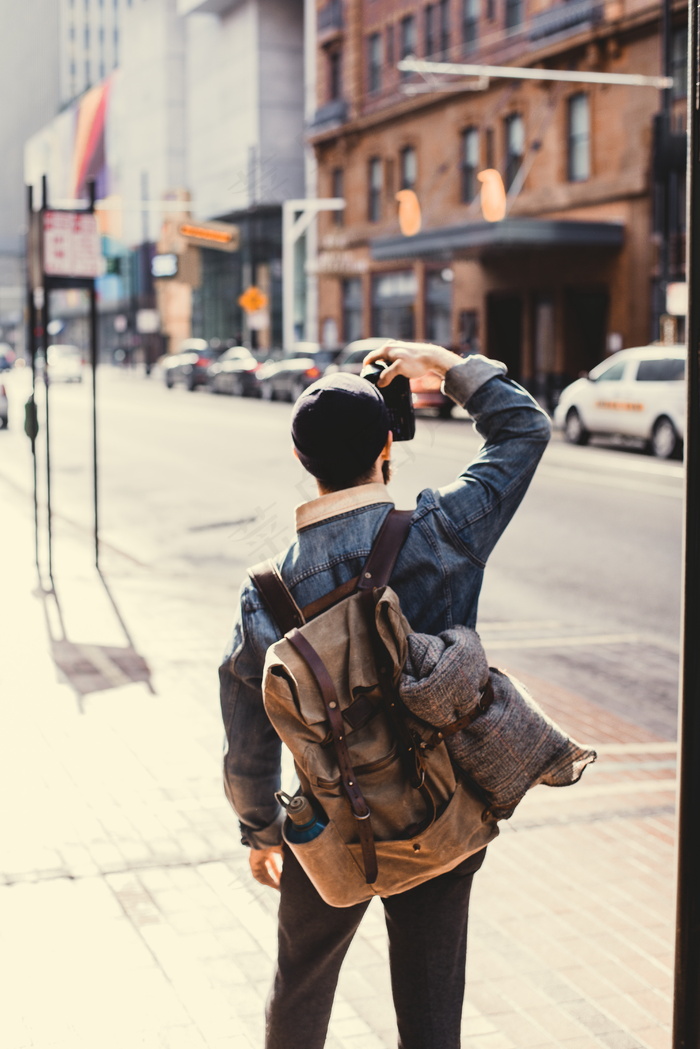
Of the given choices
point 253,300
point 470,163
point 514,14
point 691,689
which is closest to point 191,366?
point 470,163

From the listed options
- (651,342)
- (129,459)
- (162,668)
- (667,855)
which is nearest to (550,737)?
(667,855)

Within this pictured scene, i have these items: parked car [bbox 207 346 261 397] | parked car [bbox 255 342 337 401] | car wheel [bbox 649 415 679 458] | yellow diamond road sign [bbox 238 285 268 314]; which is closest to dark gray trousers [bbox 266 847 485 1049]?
car wheel [bbox 649 415 679 458]

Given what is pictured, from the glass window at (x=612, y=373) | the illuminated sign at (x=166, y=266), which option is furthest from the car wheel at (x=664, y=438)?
the illuminated sign at (x=166, y=266)

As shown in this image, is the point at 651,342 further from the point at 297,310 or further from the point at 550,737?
the point at 550,737

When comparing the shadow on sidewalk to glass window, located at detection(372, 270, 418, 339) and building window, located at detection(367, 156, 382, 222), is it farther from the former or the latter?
building window, located at detection(367, 156, 382, 222)

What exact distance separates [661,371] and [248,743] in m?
18.8

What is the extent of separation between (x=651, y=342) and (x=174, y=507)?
1910 cm

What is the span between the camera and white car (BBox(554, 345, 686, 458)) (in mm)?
19922

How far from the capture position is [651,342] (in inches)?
1233

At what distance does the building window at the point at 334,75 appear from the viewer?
4531 centimetres

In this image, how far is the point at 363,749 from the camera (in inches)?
88.3

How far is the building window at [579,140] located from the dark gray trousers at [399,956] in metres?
32.4

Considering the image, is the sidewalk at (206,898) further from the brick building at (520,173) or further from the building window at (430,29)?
the building window at (430,29)

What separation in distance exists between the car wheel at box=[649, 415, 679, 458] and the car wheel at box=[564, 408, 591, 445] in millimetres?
1724
